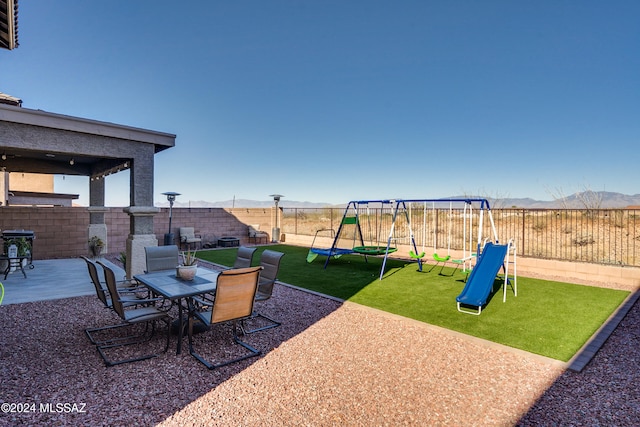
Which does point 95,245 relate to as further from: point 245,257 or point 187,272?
point 187,272

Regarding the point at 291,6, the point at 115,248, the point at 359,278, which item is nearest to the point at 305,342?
the point at 359,278

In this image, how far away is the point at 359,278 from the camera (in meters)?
7.07

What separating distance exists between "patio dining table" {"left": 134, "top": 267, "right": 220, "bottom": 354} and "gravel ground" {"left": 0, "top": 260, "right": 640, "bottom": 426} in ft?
1.47

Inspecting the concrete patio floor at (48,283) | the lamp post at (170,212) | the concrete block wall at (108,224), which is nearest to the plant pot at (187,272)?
the concrete patio floor at (48,283)

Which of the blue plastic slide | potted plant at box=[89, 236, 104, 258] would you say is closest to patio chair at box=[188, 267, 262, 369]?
the blue plastic slide

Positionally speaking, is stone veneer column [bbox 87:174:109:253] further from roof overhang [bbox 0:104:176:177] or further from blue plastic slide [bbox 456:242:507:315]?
blue plastic slide [bbox 456:242:507:315]

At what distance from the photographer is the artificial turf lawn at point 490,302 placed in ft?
12.2

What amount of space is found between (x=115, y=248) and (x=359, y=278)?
8.90 meters

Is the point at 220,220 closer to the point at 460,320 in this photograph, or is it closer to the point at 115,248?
the point at 115,248

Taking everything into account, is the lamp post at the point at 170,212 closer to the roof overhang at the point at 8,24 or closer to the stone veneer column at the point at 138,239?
the stone veneer column at the point at 138,239

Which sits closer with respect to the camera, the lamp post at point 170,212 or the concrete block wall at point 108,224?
the concrete block wall at point 108,224

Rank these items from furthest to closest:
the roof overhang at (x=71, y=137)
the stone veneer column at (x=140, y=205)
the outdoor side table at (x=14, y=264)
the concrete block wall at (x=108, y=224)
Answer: the concrete block wall at (x=108, y=224) < the outdoor side table at (x=14, y=264) < the stone veneer column at (x=140, y=205) < the roof overhang at (x=71, y=137)

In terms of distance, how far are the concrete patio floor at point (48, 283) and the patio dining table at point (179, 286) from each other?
2.59 m

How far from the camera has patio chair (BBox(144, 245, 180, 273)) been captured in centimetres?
488
